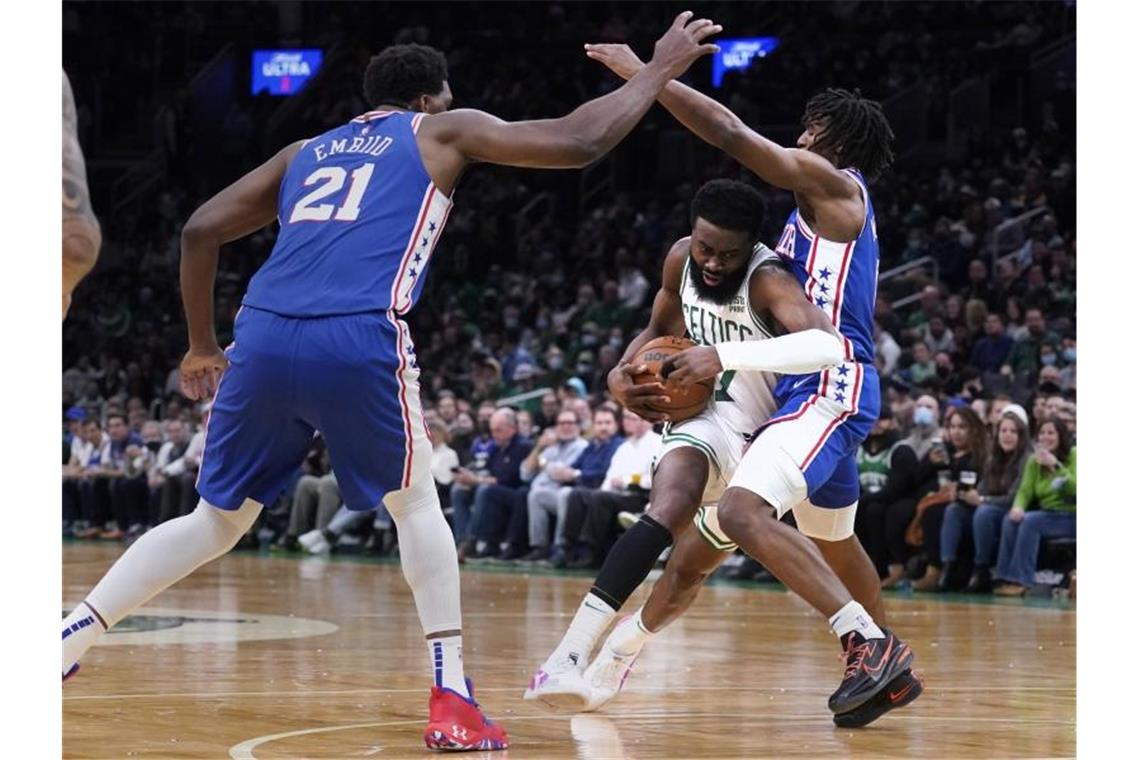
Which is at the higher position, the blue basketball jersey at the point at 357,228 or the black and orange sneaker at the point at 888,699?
the blue basketball jersey at the point at 357,228

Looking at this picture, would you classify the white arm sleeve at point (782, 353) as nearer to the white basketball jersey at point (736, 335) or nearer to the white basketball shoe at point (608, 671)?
the white basketball jersey at point (736, 335)

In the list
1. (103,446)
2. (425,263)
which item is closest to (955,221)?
(103,446)

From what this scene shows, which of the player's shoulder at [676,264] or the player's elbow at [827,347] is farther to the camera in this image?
the player's shoulder at [676,264]

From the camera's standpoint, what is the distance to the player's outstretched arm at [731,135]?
5.53 meters

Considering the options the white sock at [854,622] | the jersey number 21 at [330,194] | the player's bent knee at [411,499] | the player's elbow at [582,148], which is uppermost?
the player's elbow at [582,148]

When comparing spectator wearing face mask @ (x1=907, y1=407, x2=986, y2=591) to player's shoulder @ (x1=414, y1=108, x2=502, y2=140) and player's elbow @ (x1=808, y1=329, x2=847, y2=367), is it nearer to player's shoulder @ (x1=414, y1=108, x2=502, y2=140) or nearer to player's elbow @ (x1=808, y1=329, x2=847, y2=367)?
player's elbow @ (x1=808, y1=329, x2=847, y2=367)

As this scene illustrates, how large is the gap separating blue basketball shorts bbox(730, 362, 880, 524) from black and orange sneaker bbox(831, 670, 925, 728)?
2.02 feet

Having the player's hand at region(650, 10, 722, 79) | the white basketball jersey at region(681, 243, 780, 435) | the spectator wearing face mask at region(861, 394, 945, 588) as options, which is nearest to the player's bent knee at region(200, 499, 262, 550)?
the white basketball jersey at region(681, 243, 780, 435)

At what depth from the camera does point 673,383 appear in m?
5.62

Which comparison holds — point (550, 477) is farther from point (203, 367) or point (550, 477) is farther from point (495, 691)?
point (203, 367)

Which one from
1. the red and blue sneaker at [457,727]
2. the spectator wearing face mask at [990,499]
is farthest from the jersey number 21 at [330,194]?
the spectator wearing face mask at [990,499]

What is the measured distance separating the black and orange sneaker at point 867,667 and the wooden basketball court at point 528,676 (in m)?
0.10

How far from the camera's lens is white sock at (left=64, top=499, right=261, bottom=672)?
199 inches
